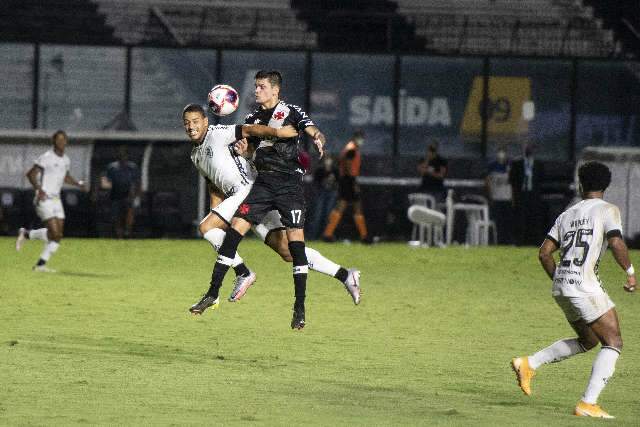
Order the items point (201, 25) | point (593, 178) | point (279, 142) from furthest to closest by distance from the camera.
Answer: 1. point (201, 25)
2. point (279, 142)
3. point (593, 178)

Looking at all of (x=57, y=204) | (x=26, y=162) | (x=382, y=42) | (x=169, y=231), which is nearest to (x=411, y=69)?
(x=382, y=42)

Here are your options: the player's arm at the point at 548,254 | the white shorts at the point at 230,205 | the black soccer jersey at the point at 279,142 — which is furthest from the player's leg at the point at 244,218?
the player's arm at the point at 548,254

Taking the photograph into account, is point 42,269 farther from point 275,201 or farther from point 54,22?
point 54,22

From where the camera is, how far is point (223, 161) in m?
13.2

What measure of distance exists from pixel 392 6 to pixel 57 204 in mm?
16223

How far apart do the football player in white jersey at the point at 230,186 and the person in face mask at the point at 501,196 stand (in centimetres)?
1745

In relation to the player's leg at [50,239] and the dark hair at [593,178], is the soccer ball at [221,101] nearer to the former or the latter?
the dark hair at [593,178]

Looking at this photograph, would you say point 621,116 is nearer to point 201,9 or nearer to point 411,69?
point 411,69

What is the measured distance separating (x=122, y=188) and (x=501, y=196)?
8.22 metres

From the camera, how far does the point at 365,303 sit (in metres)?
16.2

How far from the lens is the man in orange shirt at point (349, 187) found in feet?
94.5

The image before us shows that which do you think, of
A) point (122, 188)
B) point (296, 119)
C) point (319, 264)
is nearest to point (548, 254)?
point (296, 119)

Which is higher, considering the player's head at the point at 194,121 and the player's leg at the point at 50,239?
the player's head at the point at 194,121

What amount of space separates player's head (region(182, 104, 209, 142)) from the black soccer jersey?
1.89 ft
